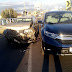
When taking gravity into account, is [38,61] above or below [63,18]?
below

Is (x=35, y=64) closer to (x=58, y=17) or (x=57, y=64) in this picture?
(x=57, y=64)

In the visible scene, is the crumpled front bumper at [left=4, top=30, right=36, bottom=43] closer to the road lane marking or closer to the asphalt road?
the asphalt road

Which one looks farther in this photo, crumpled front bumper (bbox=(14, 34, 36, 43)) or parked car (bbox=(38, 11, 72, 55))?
crumpled front bumper (bbox=(14, 34, 36, 43))

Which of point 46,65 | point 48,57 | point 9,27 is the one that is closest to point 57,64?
point 46,65

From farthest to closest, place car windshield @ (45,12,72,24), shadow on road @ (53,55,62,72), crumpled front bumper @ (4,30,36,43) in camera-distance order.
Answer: crumpled front bumper @ (4,30,36,43), car windshield @ (45,12,72,24), shadow on road @ (53,55,62,72)

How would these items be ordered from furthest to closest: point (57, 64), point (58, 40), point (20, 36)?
point (20, 36)
point (57, 64)
point (58, 40)

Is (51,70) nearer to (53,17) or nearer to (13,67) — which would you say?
(13,67)

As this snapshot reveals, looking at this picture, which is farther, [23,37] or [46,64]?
[23,37]

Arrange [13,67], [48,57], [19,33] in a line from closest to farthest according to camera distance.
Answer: [13,67], [48,57], [19,33]

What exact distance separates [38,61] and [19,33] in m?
2.29

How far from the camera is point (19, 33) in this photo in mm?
6359

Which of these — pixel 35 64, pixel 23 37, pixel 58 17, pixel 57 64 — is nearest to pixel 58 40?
pixel 57 64

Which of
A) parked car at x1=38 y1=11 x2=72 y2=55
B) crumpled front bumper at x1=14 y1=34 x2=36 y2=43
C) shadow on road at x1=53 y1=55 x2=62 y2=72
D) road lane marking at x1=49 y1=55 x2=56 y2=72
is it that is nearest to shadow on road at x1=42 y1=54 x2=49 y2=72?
road lane marking at x1=49 y1=55 x2=56 y2=72

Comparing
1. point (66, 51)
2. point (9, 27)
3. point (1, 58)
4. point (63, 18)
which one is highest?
point (63, 18)
